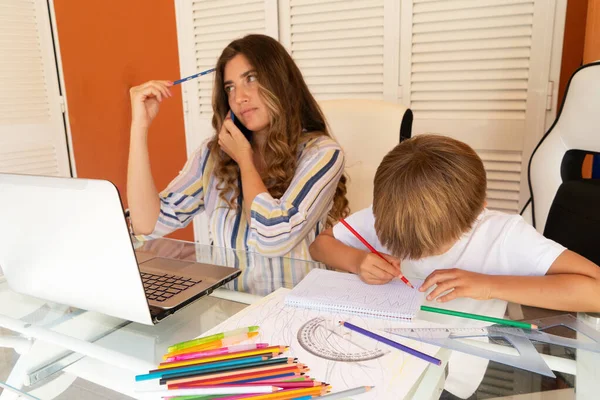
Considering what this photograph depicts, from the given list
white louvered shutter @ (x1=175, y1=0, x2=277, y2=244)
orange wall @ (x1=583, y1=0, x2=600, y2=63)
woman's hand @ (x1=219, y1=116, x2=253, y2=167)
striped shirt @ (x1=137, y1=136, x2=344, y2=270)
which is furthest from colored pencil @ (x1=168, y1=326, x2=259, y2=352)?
white louvered shutter @ (x1=175, y1=0, x2=277, y2=244)

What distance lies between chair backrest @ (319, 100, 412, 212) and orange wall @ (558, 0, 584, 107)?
2.59ft

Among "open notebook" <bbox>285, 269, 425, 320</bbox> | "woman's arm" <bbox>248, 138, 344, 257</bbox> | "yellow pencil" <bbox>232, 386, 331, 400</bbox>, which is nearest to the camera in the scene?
"yellow pencil" <bbox>232, 386, 331, 400</bbox>

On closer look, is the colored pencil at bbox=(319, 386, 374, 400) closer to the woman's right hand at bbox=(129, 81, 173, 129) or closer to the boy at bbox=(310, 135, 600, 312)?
the boy at bbox=(310, 135, 600, 312)

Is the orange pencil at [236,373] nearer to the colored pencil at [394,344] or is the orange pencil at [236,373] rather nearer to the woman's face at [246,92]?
the colored pencil at [394,344]

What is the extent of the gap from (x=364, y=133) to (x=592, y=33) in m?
0.86

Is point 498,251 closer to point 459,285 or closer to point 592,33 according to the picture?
point 459,285

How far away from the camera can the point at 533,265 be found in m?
0.90

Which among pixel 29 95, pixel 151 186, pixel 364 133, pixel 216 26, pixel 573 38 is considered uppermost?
pixel 216 26

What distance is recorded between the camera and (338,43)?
224cm

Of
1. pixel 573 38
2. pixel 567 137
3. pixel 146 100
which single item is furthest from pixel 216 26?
pixel 567 137

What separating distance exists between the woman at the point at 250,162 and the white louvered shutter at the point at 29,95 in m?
1.30

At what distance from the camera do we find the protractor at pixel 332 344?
0.63 metres

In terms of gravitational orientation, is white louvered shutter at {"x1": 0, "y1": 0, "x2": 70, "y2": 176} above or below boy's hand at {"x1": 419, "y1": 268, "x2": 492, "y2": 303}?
above

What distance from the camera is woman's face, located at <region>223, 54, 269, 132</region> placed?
1.34m
